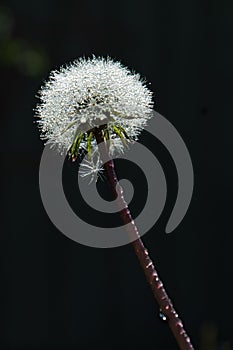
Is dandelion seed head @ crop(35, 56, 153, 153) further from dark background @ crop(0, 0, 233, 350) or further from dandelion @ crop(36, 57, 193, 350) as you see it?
dark background @ crop(0, 0, 233, 350)

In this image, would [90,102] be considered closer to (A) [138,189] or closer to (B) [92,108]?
(B) [92,108]

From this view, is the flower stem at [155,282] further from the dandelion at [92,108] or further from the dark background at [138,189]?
the dark background at [138,189]

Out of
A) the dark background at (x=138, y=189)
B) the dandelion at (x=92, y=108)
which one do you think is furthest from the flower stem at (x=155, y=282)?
the dark background at (x=138, y=189)

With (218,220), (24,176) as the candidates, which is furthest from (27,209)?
(218,220)

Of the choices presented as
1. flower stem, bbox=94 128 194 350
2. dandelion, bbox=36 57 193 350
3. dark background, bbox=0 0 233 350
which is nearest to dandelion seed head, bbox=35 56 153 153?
dandelion, bbox=36 57 193 350

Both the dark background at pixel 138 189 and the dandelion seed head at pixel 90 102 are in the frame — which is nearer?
the dandelion seed head at pixel 90 102

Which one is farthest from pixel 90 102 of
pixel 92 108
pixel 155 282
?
pixel 155 282

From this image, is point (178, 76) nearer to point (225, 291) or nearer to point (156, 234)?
point (156, 234)
